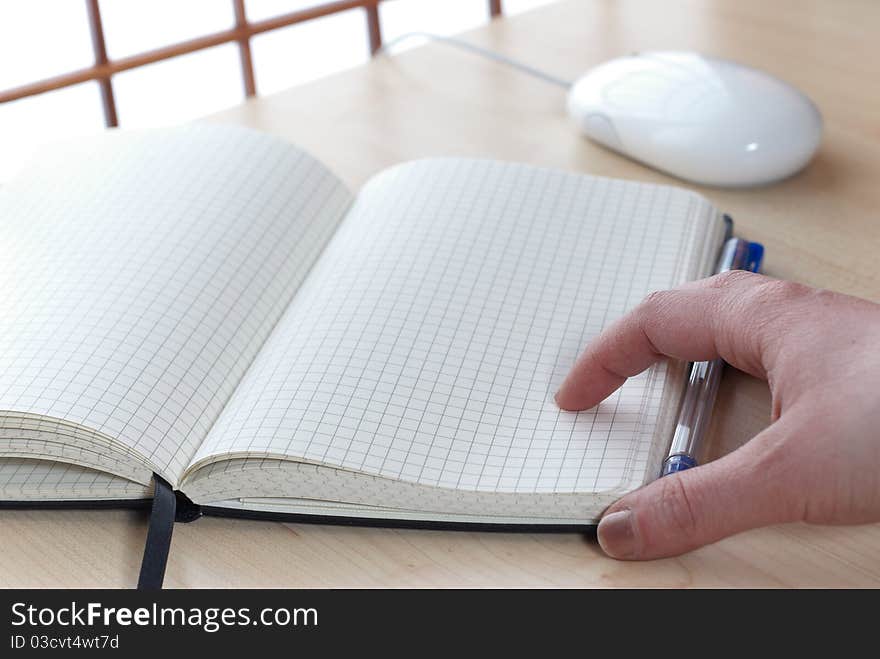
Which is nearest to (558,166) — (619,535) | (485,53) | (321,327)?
(485,53)

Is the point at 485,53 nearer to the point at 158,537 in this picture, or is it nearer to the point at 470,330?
the point at 470,330

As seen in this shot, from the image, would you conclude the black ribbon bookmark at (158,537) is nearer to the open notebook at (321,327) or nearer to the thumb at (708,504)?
the open notebook at (321,327)

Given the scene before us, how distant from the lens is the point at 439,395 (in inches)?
24.8

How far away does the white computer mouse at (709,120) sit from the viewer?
0.92 meters

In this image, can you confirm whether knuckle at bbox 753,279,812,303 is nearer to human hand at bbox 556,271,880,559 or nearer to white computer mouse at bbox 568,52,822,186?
human hand at bbox 556,271,880,559

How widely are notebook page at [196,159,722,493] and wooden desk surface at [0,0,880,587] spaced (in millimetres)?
50

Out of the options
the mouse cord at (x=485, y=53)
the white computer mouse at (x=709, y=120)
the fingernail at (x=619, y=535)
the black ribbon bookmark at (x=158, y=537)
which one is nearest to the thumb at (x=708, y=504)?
the fingernail at (x=619, y=535)

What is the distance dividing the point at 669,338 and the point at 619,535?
0.13m

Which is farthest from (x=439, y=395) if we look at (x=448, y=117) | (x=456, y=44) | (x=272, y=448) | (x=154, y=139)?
(x=456, y=44)

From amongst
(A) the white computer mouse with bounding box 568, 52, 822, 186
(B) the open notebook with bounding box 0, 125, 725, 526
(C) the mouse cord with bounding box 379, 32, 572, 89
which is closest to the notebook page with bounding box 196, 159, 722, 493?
(B) the open notebook with bounding box 0, 125, 725, 526

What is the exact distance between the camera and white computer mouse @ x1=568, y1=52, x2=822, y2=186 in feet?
3.01
